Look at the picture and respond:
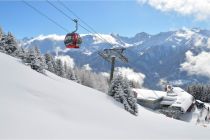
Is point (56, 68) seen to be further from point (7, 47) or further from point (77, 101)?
point (77, 101)

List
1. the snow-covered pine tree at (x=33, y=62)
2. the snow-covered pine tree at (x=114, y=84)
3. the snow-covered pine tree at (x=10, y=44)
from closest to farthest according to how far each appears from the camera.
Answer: the snow-covered pine tree at (x=33, y=62)
the snow-covered pine tree at (x=114, y=84)
the snow-covered pine tree at (x=10, y=44)

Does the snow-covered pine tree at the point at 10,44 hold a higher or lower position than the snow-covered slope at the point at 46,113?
higher

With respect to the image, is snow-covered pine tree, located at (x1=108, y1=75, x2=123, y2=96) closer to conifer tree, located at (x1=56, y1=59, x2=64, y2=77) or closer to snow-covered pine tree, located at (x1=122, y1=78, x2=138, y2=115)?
snow-covered pine tree, located at (x1=122, y1=78, x2=138, y2=115)

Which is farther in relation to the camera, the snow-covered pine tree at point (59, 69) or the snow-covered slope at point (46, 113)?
the snow-covered pine tree at point (59, 69)

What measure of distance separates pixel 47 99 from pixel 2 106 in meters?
6.92

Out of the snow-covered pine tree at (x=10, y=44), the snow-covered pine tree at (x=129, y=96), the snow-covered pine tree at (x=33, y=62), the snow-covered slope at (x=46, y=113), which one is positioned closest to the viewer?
the snow-covered slope at (x=46, y=113)

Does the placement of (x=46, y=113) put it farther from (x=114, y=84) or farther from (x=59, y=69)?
(x=59, y=69)

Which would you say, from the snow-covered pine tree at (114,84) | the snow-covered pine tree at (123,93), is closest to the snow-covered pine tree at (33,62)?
the snow-covered pine tree at (114,84)

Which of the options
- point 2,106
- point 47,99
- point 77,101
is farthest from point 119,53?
point 2,106

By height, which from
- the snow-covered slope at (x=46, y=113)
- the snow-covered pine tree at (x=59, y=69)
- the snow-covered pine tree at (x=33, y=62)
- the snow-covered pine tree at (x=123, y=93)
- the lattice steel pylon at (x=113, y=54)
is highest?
the snow-covered pine tree at (x=59, y=69)

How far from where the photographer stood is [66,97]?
31078 millimetres

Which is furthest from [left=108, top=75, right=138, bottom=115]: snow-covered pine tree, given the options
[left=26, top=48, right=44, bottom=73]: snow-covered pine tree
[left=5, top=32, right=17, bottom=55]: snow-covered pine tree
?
[left=5, top=32, right=17, bottom=55]: snow-covered pine tree

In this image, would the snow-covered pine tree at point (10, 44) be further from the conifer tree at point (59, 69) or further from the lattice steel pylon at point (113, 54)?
the lattice steel pylon at point (113, 54)

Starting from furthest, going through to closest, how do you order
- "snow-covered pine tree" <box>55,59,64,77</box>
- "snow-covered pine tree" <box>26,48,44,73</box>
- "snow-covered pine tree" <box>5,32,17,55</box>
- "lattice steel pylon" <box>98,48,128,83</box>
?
"snow-covered pine tree" <box>55,59,64,77</box> < "snow-covered pine tree" <box>5,32,17,55</box> < "lattice steel pylon" <box>98,48,128,83</box> < "snow-covered pine tree" <box>26,48,44,73</box>
